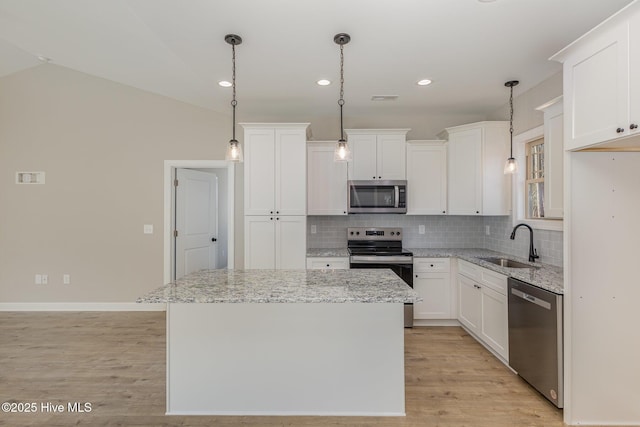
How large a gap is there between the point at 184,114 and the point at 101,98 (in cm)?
113

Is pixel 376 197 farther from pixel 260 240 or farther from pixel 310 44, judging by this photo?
pixel 310 44

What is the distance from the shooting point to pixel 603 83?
169 cm

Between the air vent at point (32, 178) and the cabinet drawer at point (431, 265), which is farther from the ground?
the air vent at point (32, 178)

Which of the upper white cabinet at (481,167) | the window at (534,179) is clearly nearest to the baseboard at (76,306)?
the upper white cabinet at (481,167)

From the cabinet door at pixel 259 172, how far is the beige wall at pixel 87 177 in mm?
885

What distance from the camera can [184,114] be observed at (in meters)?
4.17

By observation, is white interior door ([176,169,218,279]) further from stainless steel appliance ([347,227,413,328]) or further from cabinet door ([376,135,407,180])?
cabinet door ([376,135,407,180])

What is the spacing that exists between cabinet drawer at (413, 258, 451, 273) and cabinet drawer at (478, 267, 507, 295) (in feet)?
1.84

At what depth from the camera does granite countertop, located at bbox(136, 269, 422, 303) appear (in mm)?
1703

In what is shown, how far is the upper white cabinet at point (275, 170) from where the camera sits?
3510 mm

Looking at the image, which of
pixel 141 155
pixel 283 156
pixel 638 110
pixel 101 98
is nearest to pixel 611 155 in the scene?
pixel 638 110

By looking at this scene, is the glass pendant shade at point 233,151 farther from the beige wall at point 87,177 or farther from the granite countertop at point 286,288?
the beige wall at point 87,177

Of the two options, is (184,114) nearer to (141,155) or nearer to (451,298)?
(141,155)

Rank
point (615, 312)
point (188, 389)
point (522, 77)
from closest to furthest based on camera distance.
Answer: point (615, 312)
point (188, 389)
point (522, 77)
